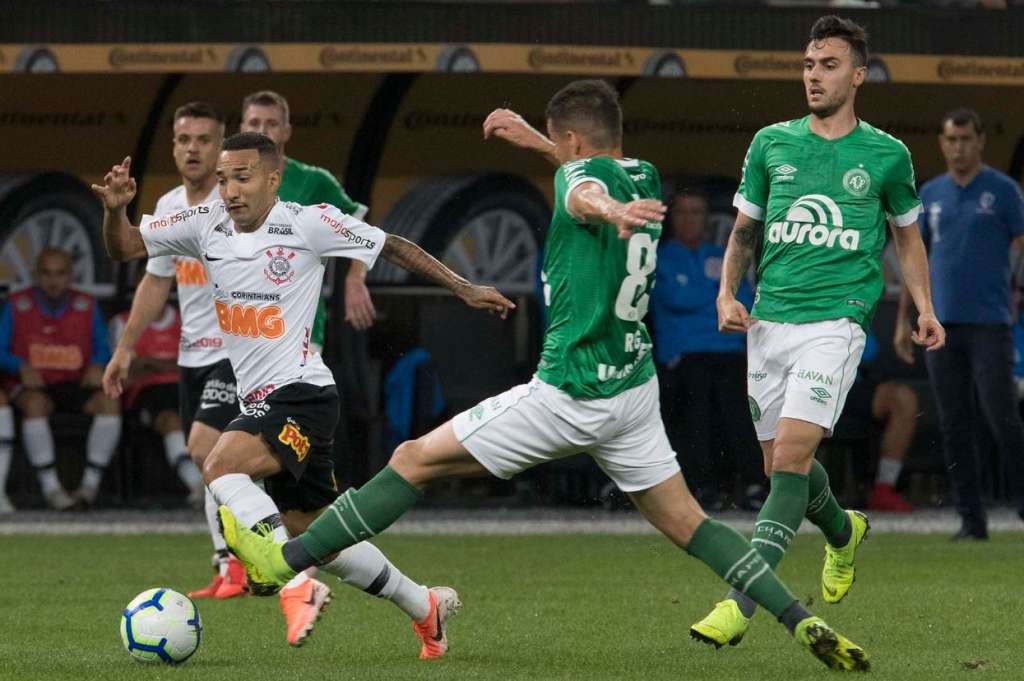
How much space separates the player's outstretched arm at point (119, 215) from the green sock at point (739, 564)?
2314mm

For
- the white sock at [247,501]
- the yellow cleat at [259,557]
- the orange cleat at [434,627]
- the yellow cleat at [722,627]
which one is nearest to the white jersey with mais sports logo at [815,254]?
the yellow cleat at [722,627]

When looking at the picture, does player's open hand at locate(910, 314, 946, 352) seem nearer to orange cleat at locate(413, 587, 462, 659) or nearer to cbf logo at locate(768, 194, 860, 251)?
cbf logo at locate(768, 194, 860, 251)

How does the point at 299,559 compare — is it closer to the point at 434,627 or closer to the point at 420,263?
the point at 434,627

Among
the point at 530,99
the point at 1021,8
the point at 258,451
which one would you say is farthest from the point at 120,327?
the point at 258,451

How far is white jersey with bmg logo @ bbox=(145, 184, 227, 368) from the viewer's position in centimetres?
945

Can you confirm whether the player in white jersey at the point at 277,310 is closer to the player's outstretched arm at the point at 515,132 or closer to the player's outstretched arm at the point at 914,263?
the player's outstretched arm at the point at 515,132

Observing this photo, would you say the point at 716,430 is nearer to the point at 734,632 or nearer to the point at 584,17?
the point at 584,17

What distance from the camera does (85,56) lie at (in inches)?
498

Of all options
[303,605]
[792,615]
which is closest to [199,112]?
[303,605]

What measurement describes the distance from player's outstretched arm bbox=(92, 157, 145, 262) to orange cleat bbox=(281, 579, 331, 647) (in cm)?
155

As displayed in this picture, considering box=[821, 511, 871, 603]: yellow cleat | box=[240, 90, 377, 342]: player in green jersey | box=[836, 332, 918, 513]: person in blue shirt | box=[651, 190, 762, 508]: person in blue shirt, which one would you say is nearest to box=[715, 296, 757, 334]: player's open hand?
box=[821, 511, 871, 603]: yellow cleat

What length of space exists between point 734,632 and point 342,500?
1323 millimetres

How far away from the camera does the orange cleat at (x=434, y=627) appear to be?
7.20 metres

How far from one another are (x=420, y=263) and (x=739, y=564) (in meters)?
1.58
